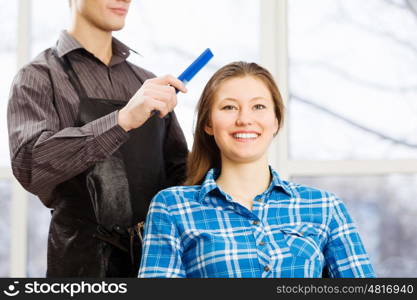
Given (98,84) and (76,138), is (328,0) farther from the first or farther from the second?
(76,138)

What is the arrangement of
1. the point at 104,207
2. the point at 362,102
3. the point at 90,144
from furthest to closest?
the point at 362,102 → the point at 104,207 → the point at 90,144

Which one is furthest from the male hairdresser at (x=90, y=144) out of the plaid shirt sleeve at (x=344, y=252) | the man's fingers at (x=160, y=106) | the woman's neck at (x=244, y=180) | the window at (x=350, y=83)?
the window at (x=350, y=83)

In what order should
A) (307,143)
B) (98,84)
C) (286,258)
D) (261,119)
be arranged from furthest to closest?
(307,143), (98,84), (261,119), (286,258)

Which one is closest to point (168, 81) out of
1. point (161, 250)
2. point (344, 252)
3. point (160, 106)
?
point (160, 106)

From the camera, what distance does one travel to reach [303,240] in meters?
1.51

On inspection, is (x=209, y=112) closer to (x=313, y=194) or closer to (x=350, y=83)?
(x=313, y=194)

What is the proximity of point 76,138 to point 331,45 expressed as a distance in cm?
182

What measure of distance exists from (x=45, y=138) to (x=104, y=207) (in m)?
0.25

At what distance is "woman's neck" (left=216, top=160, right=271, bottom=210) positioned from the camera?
5.28 ft

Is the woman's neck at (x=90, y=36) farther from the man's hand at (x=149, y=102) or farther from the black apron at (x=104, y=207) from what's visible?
the man's hand at (x=149, y=102)

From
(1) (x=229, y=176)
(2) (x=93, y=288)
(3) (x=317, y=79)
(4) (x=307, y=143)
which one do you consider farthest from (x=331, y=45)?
(2) (x=93, y=288)

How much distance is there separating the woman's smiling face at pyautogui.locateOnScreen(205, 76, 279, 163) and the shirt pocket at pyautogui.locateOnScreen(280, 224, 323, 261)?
21 centimetres

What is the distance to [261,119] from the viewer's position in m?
1.59

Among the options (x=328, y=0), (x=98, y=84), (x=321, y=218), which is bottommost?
(x=321, y=218)
